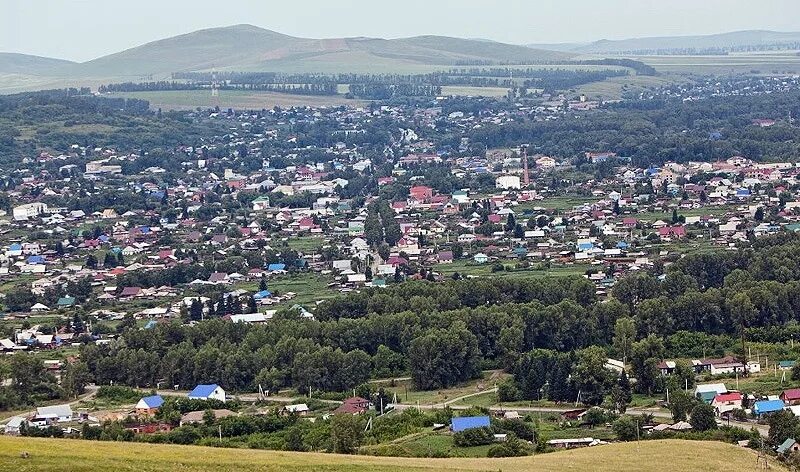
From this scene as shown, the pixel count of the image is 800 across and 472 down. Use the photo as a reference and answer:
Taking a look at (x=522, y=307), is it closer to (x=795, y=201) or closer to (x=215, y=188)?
(x=795, y=201)

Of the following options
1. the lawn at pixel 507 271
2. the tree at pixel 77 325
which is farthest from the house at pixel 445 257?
the tree at pixel 77 325

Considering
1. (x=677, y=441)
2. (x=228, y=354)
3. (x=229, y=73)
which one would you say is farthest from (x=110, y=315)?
(x=229, y=73)

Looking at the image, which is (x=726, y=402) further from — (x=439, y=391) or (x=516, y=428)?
(x=439, y=391)

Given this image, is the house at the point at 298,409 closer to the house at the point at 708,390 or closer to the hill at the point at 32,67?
the house at the point at 708,390

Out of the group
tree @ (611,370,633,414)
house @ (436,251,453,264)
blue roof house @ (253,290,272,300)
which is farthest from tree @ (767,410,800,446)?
house @ (436,251,453,264)

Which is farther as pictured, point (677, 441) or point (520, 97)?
point (520, 97)

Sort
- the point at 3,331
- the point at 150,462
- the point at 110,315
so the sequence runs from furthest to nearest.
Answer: the point at 110,315 → the point at 3,331 → the point at 150,462

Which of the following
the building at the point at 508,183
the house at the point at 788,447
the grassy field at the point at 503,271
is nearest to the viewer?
the house at the point at 788,447
